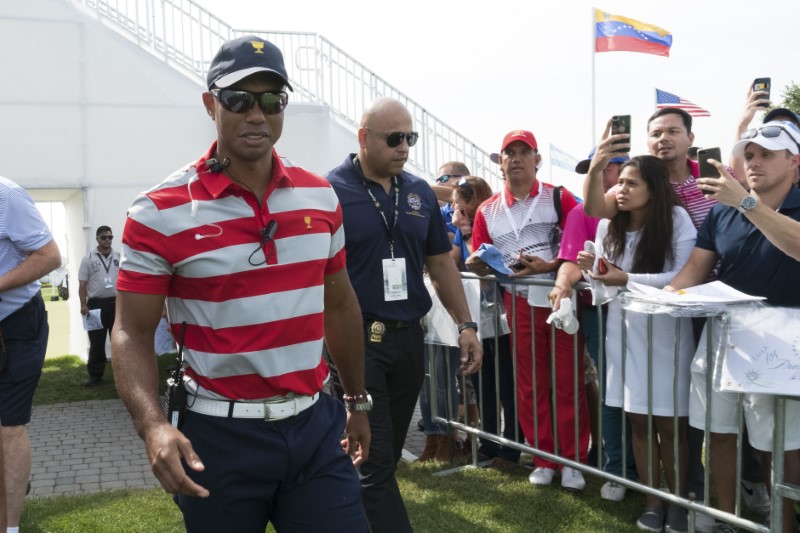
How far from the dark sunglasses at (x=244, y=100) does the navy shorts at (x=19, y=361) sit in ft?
8.38

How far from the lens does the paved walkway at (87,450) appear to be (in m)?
6.52

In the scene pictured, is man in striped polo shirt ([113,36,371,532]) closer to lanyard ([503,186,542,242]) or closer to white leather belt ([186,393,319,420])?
white leather belt ([186,393,319,420])

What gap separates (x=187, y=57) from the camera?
45.5 ft

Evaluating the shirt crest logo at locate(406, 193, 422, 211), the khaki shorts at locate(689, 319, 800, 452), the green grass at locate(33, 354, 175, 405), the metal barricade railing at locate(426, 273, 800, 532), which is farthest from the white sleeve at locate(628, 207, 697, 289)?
the green grass at locate(33, 354, 175, 405)

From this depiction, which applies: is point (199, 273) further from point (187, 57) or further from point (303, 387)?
point (187, 57)

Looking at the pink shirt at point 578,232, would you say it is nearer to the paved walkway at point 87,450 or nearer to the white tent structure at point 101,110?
the paved walkway at point 87,450

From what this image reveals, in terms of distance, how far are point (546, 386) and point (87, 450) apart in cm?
A: 429

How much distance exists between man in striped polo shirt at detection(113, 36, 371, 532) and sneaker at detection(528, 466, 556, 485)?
3.28 metres

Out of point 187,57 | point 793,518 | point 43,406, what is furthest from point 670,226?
point 187,57

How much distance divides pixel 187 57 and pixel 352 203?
10.5m

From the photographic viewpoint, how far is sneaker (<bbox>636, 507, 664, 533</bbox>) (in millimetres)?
4852

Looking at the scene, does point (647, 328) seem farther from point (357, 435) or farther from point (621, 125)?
point (357, 435)

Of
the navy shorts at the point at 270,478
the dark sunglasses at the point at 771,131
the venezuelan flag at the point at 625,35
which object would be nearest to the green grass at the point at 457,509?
the dark sunglasses at the point at 771,131

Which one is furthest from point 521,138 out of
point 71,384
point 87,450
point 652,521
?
point 71,384
